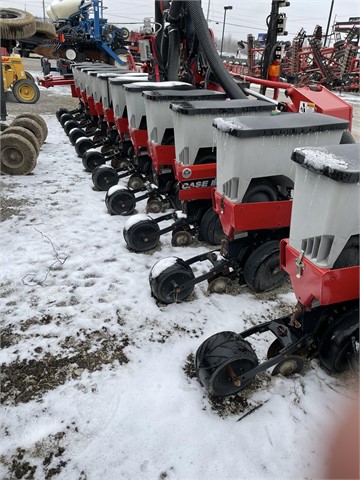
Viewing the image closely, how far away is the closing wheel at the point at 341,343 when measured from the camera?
6.99 ft

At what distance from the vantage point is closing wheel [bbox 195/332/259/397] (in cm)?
201

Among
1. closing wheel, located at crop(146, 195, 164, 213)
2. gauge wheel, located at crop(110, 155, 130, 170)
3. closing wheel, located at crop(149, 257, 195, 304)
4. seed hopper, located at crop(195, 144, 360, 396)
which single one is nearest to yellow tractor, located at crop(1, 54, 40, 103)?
gauge wheel, located at crop(110, 155, 130, 170)

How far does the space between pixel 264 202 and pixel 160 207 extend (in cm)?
211

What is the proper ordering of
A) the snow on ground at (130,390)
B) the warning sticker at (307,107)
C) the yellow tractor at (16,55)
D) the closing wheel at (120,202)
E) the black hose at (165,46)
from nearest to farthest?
the snow on ground at (130,390)
the warning sticker at (307,107)
the closing wheel at (120,202)
the black hose at (165,46)
the yellow tractor at (16,55)

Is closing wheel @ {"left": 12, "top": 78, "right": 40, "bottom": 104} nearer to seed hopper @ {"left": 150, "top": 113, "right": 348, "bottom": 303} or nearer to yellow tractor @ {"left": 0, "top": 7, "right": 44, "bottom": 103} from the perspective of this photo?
yellow tractor @ {"left": 0, "top": 7, "right": 44, "bottom": 103}

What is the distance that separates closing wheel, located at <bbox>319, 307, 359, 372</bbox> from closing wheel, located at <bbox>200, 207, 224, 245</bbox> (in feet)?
5.79

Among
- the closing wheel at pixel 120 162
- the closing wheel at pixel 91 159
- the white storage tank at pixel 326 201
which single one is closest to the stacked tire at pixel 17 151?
the closing wheel at pixel 91 159

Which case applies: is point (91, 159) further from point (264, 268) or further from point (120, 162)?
point (264, 268)

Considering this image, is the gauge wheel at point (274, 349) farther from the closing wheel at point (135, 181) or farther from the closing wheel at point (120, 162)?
the closing wheel at point (120, 162)

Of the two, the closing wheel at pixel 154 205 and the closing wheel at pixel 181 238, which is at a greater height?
the closing wheel at pixel 154 205

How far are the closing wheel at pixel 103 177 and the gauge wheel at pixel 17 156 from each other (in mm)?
1090

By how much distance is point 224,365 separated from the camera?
1.98m

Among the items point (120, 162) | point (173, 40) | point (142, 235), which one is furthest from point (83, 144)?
point (142, 235)

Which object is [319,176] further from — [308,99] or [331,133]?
[308,99]
